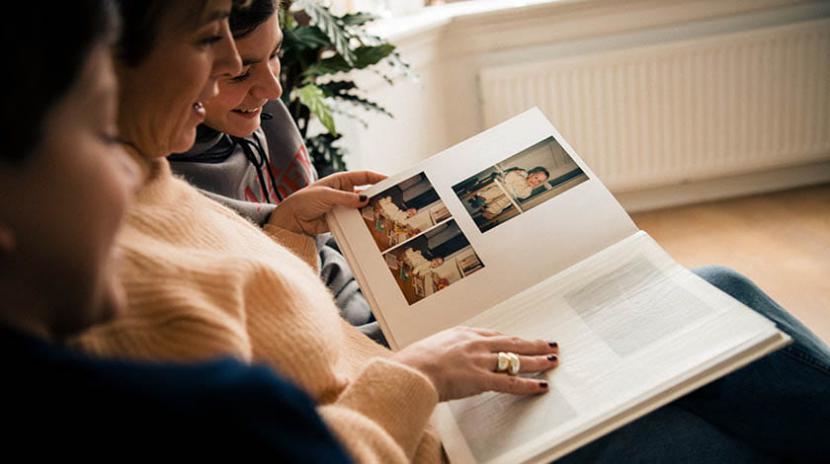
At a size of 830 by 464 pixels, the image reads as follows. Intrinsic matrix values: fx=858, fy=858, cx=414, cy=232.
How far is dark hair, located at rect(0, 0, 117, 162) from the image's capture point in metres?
0.44

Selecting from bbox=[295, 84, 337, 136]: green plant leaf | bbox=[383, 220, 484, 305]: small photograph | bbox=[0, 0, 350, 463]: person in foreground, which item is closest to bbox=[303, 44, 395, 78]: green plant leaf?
bbox=[295, 84, 337, 136]: green plant leaf

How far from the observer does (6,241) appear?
0.47 metres

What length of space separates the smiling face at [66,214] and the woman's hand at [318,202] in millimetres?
778

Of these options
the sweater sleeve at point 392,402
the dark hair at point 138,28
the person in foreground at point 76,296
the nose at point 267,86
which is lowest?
the sweater sleeve at point 392,402

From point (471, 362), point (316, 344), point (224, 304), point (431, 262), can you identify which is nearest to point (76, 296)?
point (224, 304)

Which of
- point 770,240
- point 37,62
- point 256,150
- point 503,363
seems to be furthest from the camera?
point 770,240

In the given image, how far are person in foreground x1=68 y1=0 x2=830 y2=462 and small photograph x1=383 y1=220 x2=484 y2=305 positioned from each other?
103 millimetres

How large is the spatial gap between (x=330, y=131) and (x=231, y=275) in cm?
137

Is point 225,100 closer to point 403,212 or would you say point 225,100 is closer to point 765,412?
point 403,212

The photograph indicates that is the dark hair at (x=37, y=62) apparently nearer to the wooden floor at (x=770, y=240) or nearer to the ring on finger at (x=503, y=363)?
the ring on finger at (x=503, y=363)

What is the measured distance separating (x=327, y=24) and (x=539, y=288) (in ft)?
3.79

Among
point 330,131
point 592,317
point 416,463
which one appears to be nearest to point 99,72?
point 416,463

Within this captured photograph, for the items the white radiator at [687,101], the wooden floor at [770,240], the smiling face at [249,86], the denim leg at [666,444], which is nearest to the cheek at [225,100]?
the smiling face at [249,86]

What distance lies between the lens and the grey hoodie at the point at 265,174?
1.41 m
